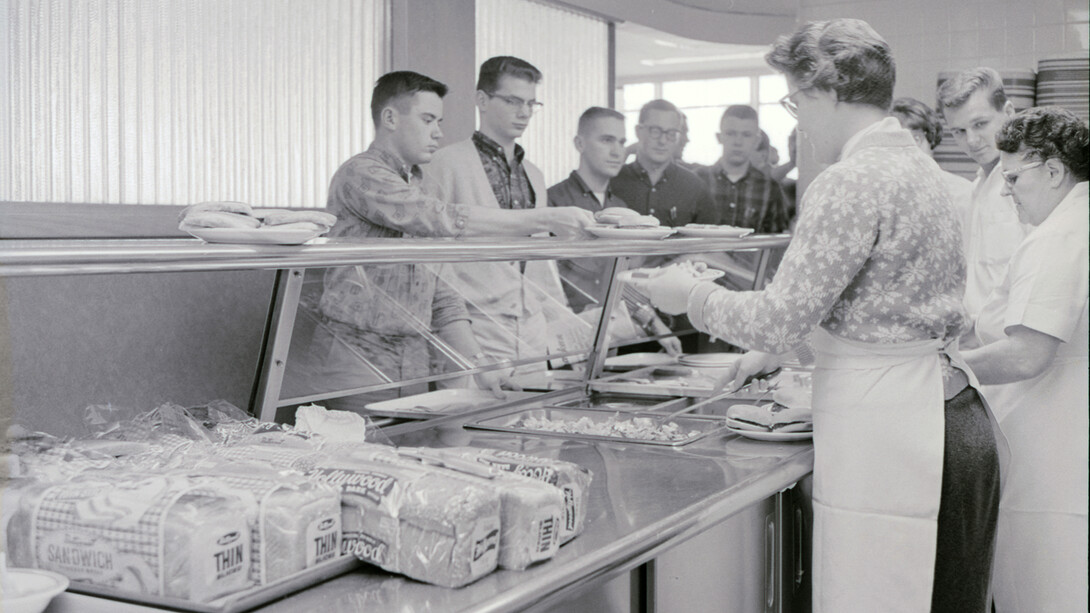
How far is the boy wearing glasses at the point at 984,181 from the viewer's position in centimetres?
345

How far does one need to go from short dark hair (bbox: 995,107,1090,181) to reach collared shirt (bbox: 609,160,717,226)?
1181mm

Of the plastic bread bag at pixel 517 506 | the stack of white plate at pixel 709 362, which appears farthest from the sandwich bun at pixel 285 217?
the stack of white plate at pixel 709 362

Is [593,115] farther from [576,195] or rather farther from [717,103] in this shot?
[717,103]

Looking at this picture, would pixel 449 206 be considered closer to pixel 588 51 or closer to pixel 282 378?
pixel 282 378

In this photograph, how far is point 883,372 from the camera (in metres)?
1.97

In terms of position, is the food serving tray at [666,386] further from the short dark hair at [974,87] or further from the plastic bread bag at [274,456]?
the plastic bread bag at [274,456]

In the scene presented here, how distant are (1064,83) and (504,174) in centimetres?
259

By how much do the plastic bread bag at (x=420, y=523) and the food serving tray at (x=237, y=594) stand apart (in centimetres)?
5

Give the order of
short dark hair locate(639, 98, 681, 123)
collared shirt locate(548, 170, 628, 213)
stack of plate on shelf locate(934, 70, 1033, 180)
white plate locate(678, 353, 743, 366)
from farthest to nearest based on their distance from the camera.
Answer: stack of plate on shelf locate(934, 70, 1033, 180), short dark hair locate(639, 98, 681, 123), white plate locate(678, 353, 743, 366), collared shirt locate(548, 170, 628, 213)

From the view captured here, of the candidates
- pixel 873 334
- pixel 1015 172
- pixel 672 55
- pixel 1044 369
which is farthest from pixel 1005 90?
pixel 873 334

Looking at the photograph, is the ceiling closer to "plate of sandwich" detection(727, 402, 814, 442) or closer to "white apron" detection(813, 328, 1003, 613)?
"plate of sandwich" detection(727, 402, 814, 442)

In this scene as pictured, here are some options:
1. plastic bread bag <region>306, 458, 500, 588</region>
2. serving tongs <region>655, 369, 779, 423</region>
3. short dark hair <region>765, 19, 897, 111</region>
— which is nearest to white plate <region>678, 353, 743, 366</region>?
serving tongs <region>655, 369, 779, 423</region>

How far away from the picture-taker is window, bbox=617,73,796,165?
13.9 ft

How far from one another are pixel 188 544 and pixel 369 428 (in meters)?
0.95
